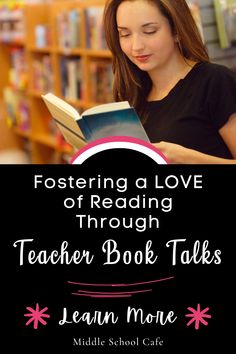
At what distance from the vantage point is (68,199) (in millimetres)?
875

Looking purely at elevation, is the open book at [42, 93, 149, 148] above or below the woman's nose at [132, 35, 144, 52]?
below

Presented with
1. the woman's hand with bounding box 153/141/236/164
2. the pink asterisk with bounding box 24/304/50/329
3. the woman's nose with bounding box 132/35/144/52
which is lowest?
the pink asterisk with bounding box 24/304/50/329

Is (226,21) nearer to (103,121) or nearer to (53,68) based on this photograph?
(103,121)

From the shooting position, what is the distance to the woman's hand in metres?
0.91

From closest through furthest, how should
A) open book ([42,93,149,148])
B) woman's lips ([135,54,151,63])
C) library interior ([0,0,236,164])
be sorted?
open book ([42,93,149,148]), woman's lips ([135,54,151,63]), library interior ([0,0,236,164])

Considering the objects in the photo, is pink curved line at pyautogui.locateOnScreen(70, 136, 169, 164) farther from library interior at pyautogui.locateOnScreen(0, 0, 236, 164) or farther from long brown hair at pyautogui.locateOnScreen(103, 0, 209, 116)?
library interior at pyautogui.locateOnScreen(0, 0, 236, 164)

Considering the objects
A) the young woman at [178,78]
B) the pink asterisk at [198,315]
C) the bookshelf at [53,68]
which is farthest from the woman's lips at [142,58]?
the bookshelf at [53,68]

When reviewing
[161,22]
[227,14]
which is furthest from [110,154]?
[227,14]

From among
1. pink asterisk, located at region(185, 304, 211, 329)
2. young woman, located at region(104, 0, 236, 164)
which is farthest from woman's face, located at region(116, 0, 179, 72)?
pink asterisk, located at region(185, 304, 211, 329)

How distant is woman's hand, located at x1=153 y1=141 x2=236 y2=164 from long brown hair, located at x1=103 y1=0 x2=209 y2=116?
0.18m

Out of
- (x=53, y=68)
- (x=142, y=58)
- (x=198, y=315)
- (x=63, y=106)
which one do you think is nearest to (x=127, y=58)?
(x=142, y=58)

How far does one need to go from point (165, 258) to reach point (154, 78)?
0.38m

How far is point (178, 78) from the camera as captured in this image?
1011 mm

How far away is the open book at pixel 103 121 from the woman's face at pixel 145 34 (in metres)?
0.15
